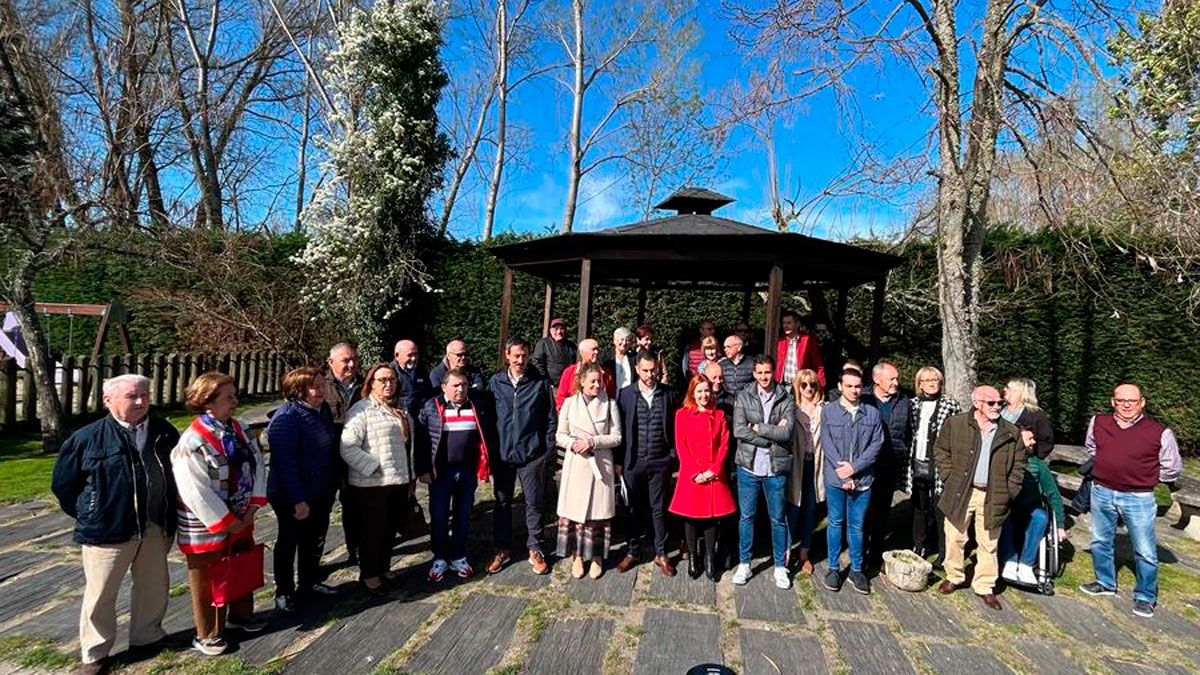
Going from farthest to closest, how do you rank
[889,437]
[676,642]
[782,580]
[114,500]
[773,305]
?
[773,305] → [889,437] → [782,580] → [676,642] → [114,500]

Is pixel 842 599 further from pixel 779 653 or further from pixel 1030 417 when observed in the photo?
pixel 1030 417

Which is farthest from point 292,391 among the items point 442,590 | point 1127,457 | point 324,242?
point 324,242

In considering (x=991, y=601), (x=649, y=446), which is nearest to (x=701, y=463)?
(x=649, y=446)

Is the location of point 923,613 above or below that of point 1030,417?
below

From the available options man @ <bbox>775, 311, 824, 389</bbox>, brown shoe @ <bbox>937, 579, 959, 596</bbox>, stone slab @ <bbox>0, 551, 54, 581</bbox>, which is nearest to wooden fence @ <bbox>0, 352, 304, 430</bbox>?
stone slab @ <bbox>0, 551, 54, 581</bbox>

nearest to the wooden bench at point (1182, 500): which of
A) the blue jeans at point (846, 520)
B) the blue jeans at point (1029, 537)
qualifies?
the blue jeans at point (1029, 537)

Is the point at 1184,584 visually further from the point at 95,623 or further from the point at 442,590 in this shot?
the point at 95,623

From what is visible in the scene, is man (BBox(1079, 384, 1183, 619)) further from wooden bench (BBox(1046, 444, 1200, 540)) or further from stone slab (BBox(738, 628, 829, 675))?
stone slab (BBox(738, 628, 829, 675))

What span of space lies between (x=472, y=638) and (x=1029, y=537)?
4068 millimetres

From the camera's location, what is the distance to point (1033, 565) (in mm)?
4262

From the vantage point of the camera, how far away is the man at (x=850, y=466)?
13.1 feet

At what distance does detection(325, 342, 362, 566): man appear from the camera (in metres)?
3.95

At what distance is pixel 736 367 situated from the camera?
518 cm

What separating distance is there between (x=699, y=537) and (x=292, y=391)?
298 cm
